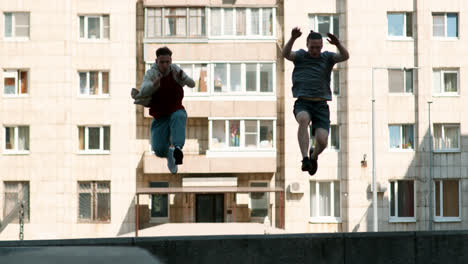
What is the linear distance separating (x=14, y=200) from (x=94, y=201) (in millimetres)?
5301

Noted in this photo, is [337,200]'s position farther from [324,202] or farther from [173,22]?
[173,22]

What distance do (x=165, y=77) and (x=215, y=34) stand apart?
142 ft

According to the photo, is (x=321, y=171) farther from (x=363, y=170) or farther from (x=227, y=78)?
(x=227, y=78)

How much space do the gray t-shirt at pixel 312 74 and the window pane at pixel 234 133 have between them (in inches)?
1667

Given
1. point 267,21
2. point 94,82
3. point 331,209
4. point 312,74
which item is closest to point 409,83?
point 331,209

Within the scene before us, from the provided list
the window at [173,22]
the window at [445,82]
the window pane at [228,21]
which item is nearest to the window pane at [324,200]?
the window at [445,82]

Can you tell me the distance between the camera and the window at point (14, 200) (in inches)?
2101

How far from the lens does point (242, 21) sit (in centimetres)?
5509

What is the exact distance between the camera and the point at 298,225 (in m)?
54.2

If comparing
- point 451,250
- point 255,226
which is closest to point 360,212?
point 255,226

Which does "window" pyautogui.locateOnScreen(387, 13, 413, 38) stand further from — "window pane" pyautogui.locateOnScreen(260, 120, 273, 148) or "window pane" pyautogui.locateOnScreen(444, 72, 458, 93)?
"window pane" pyautogui.locateOnScreen(260, 120, 273, 148)

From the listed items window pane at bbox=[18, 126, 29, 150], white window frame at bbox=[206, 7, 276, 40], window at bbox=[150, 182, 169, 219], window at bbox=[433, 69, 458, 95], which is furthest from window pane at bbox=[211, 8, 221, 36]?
window at bbox=[433, 69, 458, 95]

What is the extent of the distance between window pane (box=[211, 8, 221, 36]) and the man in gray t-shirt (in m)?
43.0


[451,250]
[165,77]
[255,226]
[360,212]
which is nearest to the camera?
[165,77]
